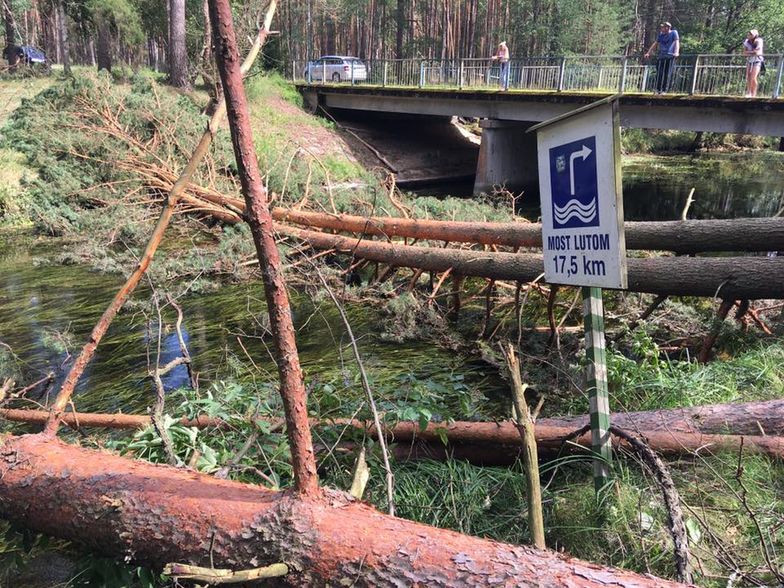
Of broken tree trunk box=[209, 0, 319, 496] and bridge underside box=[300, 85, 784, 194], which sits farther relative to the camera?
bridge underside box=[300, 85, 784, 194]

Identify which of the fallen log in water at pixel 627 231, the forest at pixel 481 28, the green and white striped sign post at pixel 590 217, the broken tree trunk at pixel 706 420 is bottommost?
the broken tree trunk at pixel 706 420

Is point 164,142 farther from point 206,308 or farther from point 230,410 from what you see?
point 230,410

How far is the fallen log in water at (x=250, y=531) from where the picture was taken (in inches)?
70.7

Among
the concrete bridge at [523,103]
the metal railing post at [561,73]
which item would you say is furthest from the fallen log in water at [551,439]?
the metal railing post at [561,73]

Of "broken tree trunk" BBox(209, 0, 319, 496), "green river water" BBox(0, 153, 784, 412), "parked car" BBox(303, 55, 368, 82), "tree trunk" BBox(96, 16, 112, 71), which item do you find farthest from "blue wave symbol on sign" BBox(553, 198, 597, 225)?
"parked car" BBox(303, 55, 368, 82)

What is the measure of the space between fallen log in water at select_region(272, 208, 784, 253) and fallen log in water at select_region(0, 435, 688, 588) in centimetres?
497

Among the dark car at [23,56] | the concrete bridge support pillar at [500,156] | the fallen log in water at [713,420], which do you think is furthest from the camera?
the dark car at [23,56]

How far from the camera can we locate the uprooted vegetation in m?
2.63

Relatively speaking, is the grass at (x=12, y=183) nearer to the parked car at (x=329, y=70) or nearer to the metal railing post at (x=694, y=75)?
the parked car at (x=329, y=70)

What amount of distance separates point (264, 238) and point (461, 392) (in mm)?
2604

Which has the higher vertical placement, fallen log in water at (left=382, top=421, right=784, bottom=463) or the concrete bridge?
the concrete bridge

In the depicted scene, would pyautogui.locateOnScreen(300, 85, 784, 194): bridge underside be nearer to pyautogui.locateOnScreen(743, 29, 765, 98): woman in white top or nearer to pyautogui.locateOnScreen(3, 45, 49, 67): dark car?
pyautogui.locateOnScreen(743, 29, 765, 98): woman in white top

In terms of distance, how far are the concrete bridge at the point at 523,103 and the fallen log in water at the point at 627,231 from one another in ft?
20.5

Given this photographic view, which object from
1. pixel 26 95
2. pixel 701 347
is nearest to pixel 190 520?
pixel 701 347
